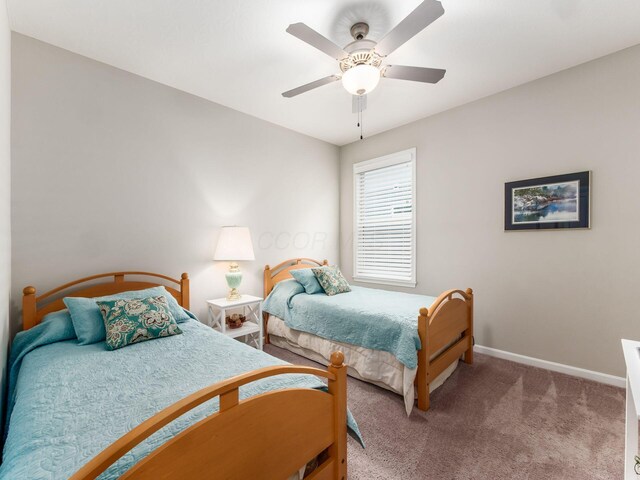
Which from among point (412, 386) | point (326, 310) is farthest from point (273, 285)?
point (412, 386)

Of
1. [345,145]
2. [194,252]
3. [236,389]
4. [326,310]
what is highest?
[345,145]

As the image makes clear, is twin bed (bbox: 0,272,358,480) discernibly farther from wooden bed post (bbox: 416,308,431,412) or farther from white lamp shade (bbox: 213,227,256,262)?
white lamp shade (bbox: 213,227,256,262)

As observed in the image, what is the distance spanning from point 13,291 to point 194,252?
1291mm

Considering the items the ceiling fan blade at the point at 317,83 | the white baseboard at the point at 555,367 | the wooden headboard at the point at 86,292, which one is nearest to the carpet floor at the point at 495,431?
the white baseboard at the point at 555,367

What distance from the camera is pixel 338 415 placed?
4.31 ft

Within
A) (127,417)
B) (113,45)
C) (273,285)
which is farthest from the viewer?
(273,285)

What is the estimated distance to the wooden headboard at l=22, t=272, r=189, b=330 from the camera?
2.01 m

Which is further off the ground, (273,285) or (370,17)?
(370,17)

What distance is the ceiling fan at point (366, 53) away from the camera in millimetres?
1603

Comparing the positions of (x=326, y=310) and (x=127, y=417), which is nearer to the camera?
(x=127, y=417)

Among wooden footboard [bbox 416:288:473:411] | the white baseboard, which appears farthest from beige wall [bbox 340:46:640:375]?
wooden footboard [bbox 416:288:473:411]

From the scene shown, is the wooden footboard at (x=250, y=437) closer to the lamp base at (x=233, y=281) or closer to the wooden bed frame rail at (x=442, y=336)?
the wooden bed frame rail at (x=442, y=336)

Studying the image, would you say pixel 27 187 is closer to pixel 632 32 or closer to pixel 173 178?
pixel 173 178

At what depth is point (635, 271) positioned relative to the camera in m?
2.34
